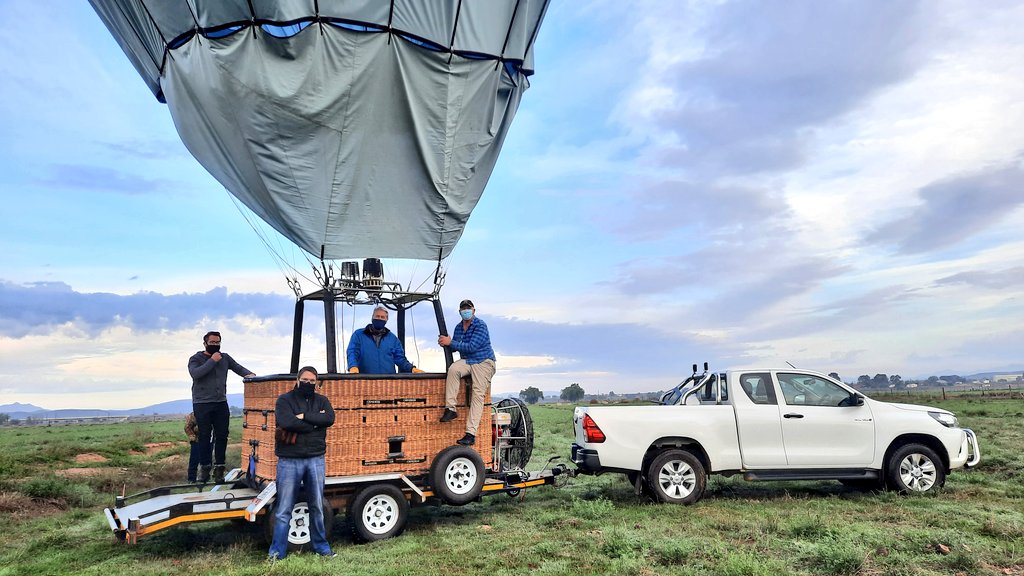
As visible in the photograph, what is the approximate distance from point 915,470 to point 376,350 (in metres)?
8.53

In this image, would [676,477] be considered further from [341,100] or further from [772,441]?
[341,100]

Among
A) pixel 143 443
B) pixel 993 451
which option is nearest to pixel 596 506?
pixel 993 451

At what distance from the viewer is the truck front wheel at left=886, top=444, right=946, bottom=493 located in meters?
11.2

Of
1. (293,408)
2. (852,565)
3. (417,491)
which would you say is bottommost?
(852,565)

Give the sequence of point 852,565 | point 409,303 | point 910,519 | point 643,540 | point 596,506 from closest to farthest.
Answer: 1. point 852,565
2. point 643,540
3. point 910,519
4. point 596,506
5. point 409,303

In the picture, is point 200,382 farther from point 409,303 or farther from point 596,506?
point 596,506

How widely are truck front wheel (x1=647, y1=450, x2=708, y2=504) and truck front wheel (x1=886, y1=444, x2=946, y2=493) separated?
2.98 meters

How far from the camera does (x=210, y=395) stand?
37.7 ft

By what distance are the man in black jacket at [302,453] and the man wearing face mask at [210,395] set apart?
3277 mm

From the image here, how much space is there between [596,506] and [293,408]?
15.4 feet

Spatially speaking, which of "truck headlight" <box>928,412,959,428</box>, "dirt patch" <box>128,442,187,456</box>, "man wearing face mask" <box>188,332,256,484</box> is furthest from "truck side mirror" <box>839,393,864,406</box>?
"dirt patch" <box>128,442,187,456</box>

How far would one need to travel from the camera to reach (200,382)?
37.7 ft

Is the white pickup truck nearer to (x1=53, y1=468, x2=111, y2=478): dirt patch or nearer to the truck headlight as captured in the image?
the truck headlight

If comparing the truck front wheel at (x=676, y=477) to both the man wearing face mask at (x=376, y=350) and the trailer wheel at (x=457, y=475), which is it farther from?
the man wearing face mask at (x=376, y=350)
